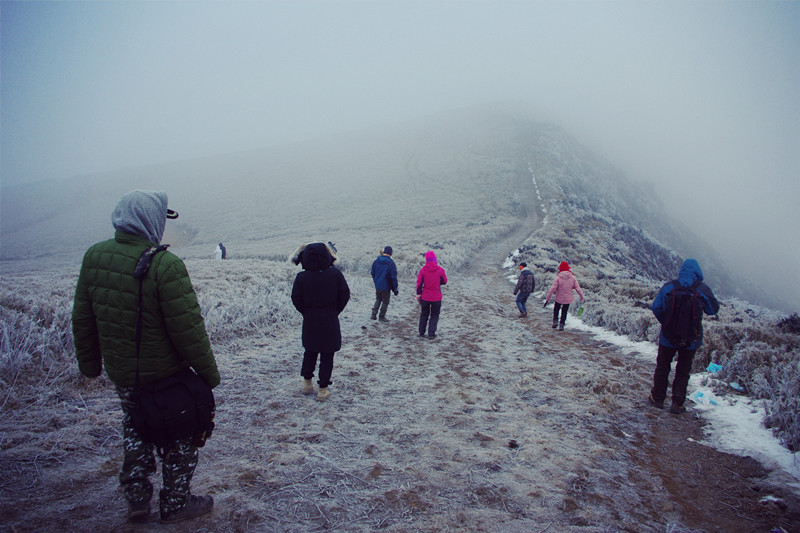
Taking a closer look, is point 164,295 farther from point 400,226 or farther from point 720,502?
point 400,226

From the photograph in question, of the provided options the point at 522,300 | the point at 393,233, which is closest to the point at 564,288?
the point at 522,300

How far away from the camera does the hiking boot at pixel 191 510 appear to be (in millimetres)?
2814

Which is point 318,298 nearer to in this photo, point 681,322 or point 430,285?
point 430,285

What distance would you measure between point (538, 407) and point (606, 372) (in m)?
2.32

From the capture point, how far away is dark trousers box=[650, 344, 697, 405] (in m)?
5.35

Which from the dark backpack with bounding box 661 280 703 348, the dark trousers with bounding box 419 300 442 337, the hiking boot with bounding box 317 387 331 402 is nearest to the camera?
the dark backpack with bounding box 661 280 703 348

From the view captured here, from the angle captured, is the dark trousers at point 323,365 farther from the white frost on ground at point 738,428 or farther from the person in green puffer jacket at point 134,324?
the white frost on ground at point 738,428

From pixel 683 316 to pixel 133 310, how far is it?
6.23 metres

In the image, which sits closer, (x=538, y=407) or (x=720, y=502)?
(x=720, y=502)

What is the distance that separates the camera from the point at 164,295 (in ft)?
8.29

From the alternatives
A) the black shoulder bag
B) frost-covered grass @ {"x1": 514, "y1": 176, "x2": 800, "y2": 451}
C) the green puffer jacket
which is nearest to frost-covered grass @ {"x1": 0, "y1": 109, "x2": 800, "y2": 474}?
frost-covered grass @ {"x1": 514, "y1": 176, "x2": 800, "y2": 451}

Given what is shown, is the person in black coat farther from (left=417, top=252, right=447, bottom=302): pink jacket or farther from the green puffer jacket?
(left=417, top=252, right=447, bottom=302): pink jacket

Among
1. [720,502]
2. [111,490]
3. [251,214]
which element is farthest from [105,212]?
[720,502]

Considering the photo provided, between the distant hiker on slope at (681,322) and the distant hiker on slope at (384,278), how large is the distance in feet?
17.9
